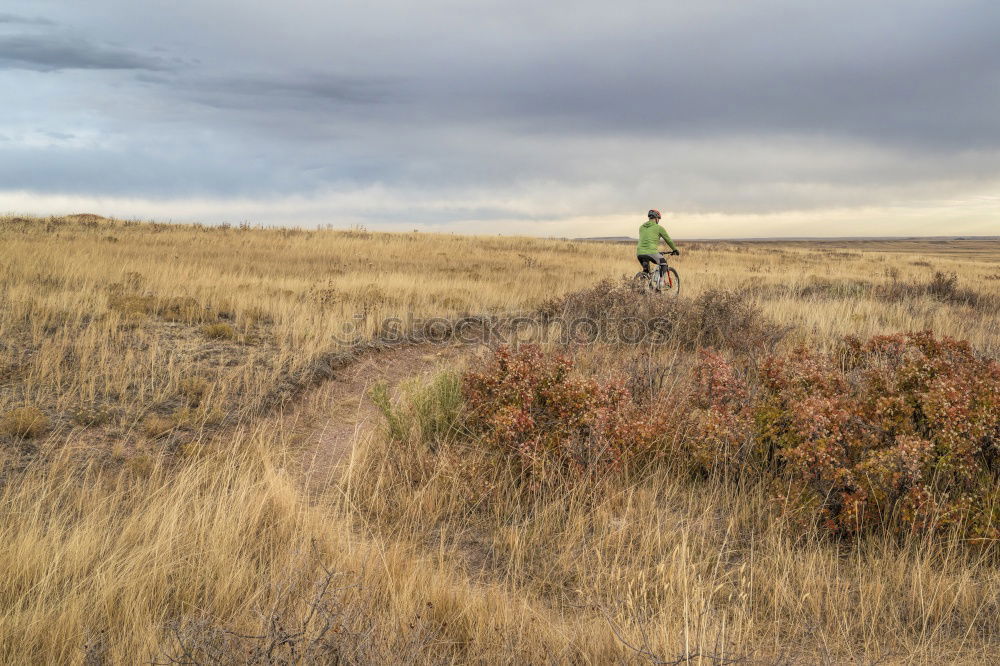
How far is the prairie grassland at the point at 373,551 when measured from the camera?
2.68 meters

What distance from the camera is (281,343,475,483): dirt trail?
17.4 ft

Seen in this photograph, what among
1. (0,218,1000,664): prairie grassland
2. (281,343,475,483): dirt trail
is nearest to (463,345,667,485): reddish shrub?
(0,218,1000,664): prairie grassland

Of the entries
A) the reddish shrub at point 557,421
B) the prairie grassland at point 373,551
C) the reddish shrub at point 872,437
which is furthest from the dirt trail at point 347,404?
the reddish shrub at point 872,437

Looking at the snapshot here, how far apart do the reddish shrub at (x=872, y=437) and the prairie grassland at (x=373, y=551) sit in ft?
0.71

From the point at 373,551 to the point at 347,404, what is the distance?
3455mm

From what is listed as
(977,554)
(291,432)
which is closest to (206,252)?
(291,432)

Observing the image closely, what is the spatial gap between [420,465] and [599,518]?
4.54ft

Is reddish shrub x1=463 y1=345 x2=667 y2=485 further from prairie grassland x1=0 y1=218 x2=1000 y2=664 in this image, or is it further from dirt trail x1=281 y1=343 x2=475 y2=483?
dirt trail x1=281 y1=343 x2=475 y2=483

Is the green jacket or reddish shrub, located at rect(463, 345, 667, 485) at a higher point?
the green jacket

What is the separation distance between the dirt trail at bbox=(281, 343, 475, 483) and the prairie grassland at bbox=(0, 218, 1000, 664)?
5.8 inches

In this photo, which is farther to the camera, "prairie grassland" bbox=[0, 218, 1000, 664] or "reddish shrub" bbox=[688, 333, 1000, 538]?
"reddish shrub" bbox=[688, 333, 1000, 538]

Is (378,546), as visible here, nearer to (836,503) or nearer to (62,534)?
(62,534)

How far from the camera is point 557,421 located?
4.80 metres

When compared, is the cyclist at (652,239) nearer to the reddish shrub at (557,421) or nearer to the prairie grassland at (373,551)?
the prairie grassland at (373,551)
